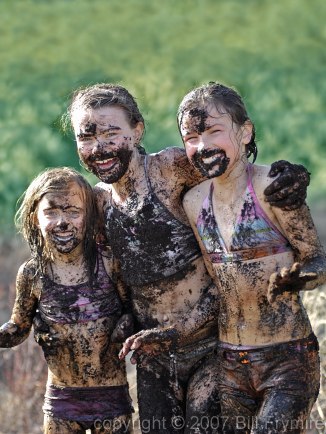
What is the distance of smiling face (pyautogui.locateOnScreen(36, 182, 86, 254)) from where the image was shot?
478 cm

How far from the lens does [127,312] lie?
486cm

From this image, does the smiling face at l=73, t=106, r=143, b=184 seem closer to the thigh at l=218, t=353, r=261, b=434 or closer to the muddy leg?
the thigh at l=218, t=353, r=261, b=434

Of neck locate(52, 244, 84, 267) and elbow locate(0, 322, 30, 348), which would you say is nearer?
neck locate(52, 244, 84, 267)

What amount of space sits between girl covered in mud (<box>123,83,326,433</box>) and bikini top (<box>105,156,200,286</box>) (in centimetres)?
15

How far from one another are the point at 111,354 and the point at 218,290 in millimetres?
640

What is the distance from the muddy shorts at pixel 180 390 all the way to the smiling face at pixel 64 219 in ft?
1.93

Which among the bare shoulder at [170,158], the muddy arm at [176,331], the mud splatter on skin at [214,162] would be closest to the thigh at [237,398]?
the muddy arm at [176,331]

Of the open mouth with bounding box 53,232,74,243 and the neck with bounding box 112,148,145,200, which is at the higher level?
the neck with bounding box 112,148,145,200

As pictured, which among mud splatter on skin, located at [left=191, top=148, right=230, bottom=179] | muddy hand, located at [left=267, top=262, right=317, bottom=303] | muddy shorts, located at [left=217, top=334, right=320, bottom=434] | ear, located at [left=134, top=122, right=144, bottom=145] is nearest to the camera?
muddy hand, located at [left=267, top=262, right=317, bottom=303]

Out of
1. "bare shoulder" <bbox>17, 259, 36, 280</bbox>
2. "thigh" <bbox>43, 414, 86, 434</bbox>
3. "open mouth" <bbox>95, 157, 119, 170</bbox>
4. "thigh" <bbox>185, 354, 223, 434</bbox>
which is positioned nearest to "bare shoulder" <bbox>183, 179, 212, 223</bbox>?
"open mouth" <bbox>95, 157, 119, 170</bbox>

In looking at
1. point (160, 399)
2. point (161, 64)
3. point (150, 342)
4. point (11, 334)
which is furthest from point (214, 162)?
point (161, 64)

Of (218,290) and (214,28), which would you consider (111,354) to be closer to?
(218,290)

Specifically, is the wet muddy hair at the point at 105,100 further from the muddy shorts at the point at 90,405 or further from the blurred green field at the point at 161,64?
the blurred green field at the point at 161,64

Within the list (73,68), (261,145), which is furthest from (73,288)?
(73,68)
